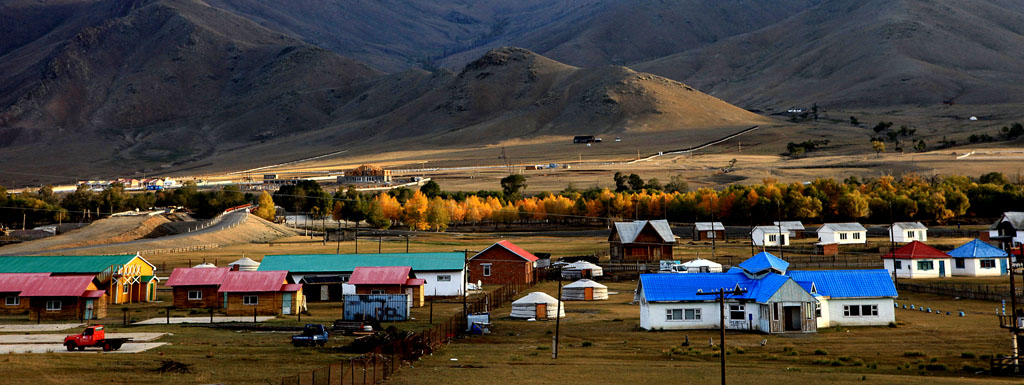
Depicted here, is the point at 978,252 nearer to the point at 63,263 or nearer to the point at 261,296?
the point at 261,296

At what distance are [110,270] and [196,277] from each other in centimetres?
531

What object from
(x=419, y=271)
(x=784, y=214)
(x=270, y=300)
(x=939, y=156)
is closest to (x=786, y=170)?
(x=939, y=156)

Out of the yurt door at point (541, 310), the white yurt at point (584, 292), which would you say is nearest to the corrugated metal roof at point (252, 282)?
the yurt door at point (541, 310)

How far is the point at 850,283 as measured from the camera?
4731 centimetres

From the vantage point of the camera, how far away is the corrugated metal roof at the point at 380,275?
56125mm

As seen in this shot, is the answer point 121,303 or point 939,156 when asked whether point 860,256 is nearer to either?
point 121,303

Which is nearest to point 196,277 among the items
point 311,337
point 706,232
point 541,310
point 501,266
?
point 311,337

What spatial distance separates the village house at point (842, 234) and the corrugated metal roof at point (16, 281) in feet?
219

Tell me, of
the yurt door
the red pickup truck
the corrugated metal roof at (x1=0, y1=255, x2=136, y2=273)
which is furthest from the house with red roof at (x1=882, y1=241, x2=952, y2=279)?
the red pickup truck

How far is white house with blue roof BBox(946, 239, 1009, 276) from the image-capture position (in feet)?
225

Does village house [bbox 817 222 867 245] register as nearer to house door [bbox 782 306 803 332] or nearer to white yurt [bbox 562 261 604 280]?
white yurt [bbox 562 261 604 280]

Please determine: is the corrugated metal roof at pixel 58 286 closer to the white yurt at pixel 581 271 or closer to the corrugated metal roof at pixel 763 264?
the white yurt at pixel 581 271

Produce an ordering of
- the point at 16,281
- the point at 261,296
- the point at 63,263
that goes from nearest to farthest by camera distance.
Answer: the point at 261,296
the point at 16,281
the point at 63,263

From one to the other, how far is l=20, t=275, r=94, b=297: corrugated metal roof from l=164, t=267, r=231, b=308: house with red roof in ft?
16.4
